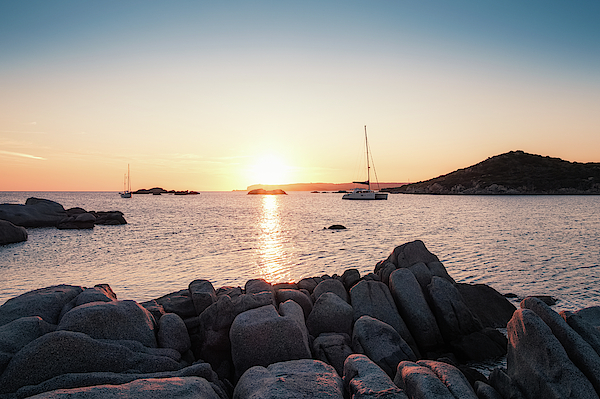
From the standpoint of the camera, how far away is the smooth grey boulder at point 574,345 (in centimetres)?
507

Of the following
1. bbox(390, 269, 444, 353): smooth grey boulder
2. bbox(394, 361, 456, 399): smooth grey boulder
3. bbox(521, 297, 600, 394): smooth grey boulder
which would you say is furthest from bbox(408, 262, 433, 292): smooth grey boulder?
bbox(394, 361, 456, 399): smooth grey boulder

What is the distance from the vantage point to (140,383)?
4.61 meters

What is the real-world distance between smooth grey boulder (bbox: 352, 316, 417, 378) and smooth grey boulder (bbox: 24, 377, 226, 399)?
3.84 meters

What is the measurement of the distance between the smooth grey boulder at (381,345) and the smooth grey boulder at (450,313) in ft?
8.72

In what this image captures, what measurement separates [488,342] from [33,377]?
10416 mm

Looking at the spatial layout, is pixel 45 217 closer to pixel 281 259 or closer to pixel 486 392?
pixel 281 259

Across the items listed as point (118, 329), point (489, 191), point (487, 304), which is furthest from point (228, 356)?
point (489, 191)

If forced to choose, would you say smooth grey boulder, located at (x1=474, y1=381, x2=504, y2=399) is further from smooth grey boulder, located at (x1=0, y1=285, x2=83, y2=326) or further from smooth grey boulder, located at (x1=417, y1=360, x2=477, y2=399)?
smooth grey boulder, located at (x1=0, y1=285, x2=83, y2=326)

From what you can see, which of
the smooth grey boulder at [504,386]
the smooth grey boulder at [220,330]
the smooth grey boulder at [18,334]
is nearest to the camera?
the smooth grey boulder at [504,386]

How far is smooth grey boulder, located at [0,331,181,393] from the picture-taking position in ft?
17.4

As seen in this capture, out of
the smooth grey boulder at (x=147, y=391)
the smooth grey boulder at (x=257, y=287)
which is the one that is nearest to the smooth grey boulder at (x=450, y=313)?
the smooth grey boulder at (x=257, y=287)

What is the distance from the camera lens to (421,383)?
4820mm

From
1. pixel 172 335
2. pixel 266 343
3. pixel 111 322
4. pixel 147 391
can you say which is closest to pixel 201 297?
pixel 172 335

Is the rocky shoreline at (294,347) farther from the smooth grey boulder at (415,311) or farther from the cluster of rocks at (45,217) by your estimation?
the cluster of rocks at (45,217)
